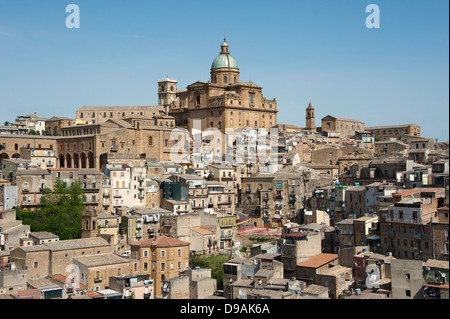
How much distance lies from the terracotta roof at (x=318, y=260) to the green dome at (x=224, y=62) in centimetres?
3633

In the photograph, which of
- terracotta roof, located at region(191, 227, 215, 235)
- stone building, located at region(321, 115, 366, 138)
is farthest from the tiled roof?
stone building, located at region(321, 115, 366, 138)

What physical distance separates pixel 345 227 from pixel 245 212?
13.5 m

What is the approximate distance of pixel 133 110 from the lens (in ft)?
204

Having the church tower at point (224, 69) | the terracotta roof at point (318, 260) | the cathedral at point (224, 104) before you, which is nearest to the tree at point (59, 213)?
the terracotta roof at point (318, 260)

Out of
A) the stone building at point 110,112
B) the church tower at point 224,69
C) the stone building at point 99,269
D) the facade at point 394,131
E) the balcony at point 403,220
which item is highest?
the church tower at point 224,69

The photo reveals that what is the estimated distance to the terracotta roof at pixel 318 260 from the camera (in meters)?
26.2

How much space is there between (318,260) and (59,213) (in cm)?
1452

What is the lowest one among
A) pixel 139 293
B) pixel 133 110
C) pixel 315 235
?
pixel 139 293

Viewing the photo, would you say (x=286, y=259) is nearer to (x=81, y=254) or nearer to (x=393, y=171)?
(x=81, y=254)

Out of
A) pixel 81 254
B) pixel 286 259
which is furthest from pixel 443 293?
pixel 81 254

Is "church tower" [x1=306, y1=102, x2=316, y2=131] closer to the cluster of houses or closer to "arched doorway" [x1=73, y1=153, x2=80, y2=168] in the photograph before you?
the cluster of houses

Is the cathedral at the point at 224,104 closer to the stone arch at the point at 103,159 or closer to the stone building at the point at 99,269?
the stone arch at the point at 103,159

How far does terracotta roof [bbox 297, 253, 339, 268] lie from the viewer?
2620 centimetres
